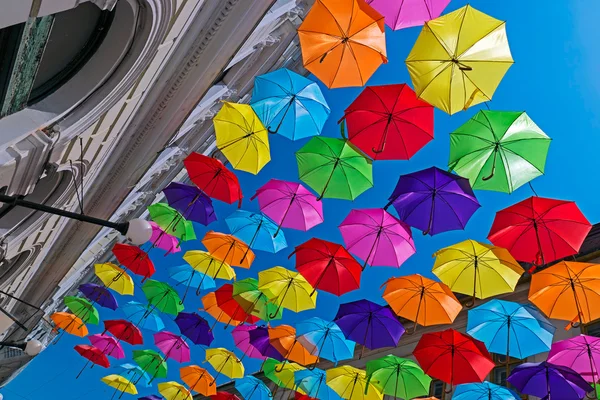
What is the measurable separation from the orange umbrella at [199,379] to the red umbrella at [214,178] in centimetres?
711

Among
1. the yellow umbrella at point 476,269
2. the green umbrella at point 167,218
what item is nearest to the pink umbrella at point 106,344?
the green umbrella at point 167,218

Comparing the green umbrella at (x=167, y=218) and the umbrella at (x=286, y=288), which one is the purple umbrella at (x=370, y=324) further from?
the green umbrella at (x=167, y=218)

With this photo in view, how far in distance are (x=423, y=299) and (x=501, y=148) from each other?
3.76m

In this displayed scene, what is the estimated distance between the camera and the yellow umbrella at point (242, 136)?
9.38 metres

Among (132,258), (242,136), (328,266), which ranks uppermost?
(242,136)

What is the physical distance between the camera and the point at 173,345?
14.8 metres

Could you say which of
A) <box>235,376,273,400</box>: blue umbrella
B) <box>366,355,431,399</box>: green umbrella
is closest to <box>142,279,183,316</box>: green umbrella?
<box>235,376,273,400</box>: blue umbrella

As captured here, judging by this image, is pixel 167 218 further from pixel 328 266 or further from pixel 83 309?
pixel 83 309

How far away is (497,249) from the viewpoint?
9.23m

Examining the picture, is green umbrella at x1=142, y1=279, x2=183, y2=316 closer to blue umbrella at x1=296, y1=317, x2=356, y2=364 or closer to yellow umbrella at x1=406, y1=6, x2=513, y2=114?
blue umbrella at x1=296, y1=317, x2=356, y2=364

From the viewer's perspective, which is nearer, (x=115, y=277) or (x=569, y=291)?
(x=569, y=291)

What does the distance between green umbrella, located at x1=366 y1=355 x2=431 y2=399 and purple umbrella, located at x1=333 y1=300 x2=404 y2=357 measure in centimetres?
98

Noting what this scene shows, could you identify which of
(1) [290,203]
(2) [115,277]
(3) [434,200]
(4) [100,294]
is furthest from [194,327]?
(3) [434,200]

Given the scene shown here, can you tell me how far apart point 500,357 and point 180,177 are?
1269cm
